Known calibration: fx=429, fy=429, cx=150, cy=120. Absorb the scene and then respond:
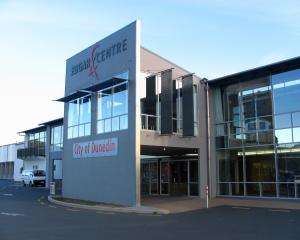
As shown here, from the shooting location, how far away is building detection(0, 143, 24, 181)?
222 feet

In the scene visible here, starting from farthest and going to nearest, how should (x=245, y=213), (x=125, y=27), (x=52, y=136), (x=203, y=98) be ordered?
(x=52, y=136), (x=203, y=98), (x=125, y=27), (x=245, y=213)

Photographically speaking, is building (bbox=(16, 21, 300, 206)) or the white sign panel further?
the white sign panel

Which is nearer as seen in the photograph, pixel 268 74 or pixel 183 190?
pixel 268 74

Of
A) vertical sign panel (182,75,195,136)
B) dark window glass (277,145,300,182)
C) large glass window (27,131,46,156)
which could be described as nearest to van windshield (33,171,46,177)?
large glass window (27,131,46,156)

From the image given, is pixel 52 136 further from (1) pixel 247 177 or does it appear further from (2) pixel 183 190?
(1) pixel 247 177

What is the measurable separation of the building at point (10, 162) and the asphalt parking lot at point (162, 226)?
52919mm

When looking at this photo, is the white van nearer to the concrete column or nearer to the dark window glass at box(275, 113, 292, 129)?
the concrete column

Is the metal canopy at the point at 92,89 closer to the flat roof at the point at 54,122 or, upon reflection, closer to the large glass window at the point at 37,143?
the flat roof at the point at 54,122

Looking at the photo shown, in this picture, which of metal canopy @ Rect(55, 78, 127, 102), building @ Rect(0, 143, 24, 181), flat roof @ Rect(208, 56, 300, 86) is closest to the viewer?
flat roof @ Rect(208, 56, 300, 86)

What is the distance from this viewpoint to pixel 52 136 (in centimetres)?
4672

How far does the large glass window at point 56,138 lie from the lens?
148ft

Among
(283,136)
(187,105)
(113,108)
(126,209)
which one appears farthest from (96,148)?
(283,136)

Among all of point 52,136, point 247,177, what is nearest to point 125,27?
point 247,177

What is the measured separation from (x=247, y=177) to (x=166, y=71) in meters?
7.50
